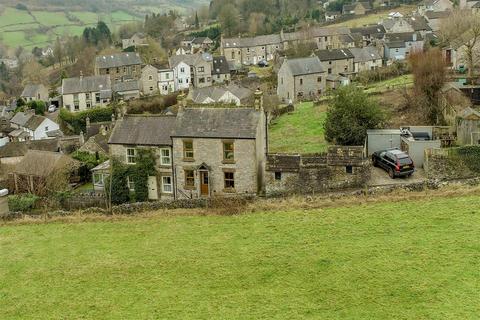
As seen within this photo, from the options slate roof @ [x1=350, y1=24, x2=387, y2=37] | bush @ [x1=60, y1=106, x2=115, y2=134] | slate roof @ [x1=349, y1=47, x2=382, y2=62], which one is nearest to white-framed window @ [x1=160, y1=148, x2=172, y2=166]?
bush @ [x1=60, y1=106, x2=115, y2=134]

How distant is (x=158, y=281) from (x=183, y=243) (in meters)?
3.98

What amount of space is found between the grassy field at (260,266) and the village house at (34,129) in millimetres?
45527

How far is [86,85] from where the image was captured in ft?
275

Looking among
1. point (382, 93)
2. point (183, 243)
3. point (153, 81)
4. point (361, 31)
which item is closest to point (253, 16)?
point (361, 31)

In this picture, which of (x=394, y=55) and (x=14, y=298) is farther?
(x=394, y=55)

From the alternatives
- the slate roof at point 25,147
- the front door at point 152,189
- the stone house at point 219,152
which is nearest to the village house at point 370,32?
the slate roof at point 25,147

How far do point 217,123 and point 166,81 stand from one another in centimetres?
6184

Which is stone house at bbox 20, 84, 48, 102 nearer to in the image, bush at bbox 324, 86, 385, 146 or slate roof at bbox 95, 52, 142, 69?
slate roof at bbox 95, 52, 142, 69

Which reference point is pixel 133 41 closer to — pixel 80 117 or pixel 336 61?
pixel 80 117

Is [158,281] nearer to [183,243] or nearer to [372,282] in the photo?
[183,243]

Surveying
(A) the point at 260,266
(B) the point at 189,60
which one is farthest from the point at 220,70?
(A) the point at 260,266

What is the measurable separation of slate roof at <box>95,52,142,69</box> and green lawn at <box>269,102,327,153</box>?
162 ft

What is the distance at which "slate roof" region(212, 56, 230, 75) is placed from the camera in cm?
9706

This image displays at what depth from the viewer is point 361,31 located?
4264 inches
